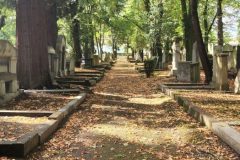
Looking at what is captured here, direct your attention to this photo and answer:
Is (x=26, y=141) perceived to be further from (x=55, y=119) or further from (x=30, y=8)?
(x=30, y=8)

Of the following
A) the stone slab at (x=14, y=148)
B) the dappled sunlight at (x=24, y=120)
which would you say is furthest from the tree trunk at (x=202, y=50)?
the stone slab at (x=14, y=148)

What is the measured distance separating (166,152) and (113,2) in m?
29.8

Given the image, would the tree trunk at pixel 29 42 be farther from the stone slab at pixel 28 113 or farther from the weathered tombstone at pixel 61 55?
the weathered tombstone at pixel 61 55

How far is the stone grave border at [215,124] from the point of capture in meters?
6.81

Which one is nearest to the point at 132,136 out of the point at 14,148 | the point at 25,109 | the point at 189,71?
the point at 14,148

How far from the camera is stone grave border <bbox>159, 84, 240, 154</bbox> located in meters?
6.81

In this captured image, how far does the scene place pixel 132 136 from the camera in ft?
26.5

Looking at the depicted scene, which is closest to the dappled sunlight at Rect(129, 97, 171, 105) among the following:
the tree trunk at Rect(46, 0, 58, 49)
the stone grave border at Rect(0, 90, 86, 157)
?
the stone grave border at Rect(0, 90, 86, 157)

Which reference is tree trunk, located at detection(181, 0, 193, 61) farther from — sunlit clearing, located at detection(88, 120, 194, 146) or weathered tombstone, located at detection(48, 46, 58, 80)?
sunlit clearing, located at detection(88, 120, 194, 146)

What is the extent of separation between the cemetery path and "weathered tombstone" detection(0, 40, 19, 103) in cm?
203

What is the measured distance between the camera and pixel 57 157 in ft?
21.4

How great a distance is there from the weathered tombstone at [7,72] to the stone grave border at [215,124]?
4704mm

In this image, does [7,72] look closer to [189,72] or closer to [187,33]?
[189,72]

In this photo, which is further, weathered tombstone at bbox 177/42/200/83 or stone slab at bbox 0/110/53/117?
weathered tombstone at bbox 177/42/200/83
